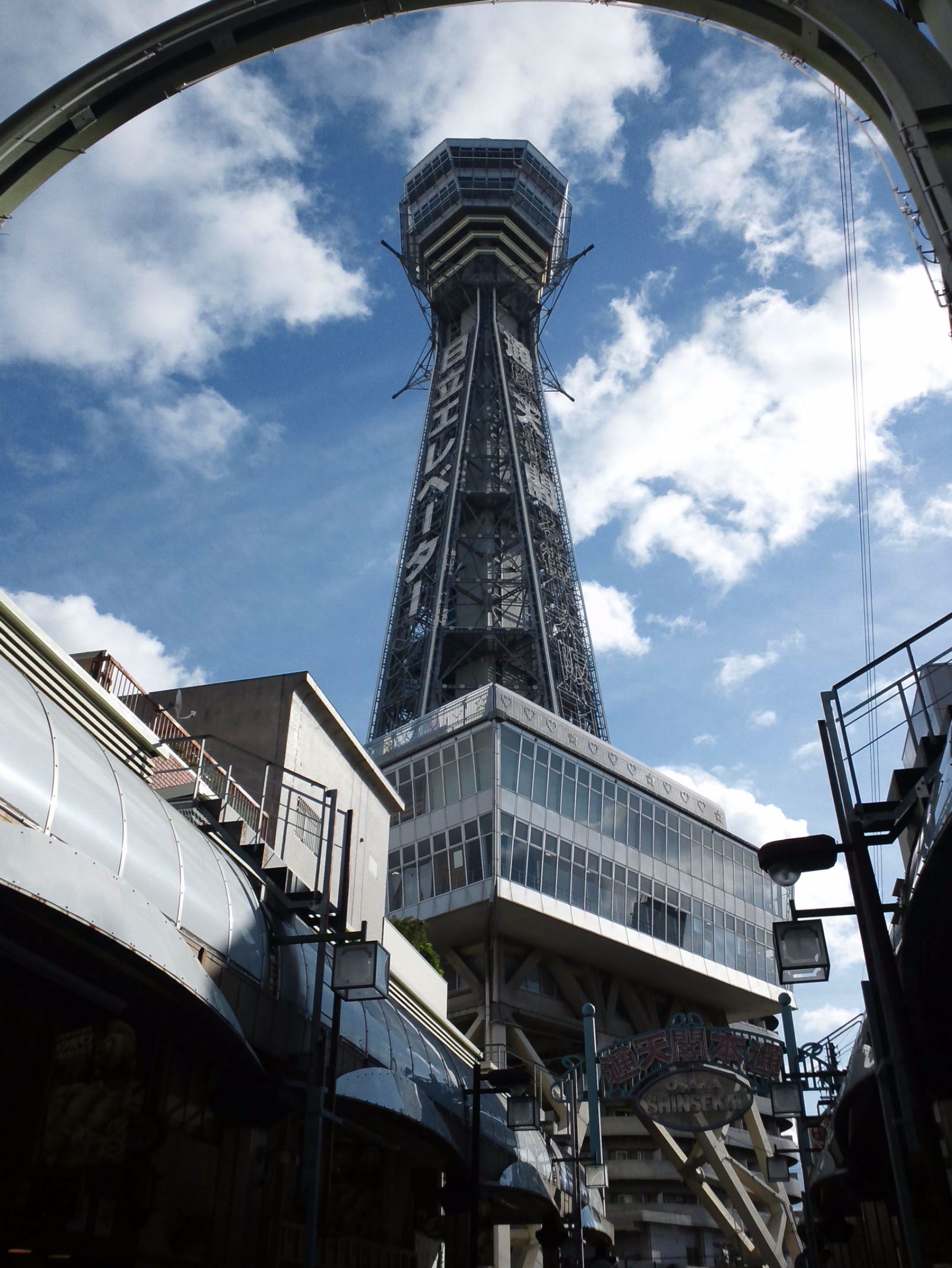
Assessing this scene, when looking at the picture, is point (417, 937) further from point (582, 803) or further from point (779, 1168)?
point (779, 1168)

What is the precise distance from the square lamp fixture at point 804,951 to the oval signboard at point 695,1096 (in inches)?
939

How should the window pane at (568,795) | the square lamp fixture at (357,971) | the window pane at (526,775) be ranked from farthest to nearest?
the window pane at (568,795), the window pane at (526,775), the square lamp fixture at (357,971)

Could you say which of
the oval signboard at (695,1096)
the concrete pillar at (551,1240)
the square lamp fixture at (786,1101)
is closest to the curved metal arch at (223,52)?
the square lamp fixture at (786,1101)

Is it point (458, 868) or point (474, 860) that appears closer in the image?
point (474, 860)

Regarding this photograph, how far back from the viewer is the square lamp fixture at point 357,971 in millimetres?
14859

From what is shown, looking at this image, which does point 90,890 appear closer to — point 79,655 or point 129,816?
point 129,816

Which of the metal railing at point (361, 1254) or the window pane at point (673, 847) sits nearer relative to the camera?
the metal railing at point (361, 1254)

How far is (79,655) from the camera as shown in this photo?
2184 cm

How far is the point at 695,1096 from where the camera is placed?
3484 centimetres

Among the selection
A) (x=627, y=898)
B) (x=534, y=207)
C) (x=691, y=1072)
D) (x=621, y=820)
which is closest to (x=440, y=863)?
(x=627, y=898)

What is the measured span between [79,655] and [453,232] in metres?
116

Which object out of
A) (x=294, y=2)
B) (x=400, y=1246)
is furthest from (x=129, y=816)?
(x=400, y=1246)

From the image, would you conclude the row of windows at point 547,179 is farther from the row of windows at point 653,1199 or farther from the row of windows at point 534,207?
the row of windows at point 653,1199

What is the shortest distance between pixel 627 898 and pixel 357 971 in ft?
177
